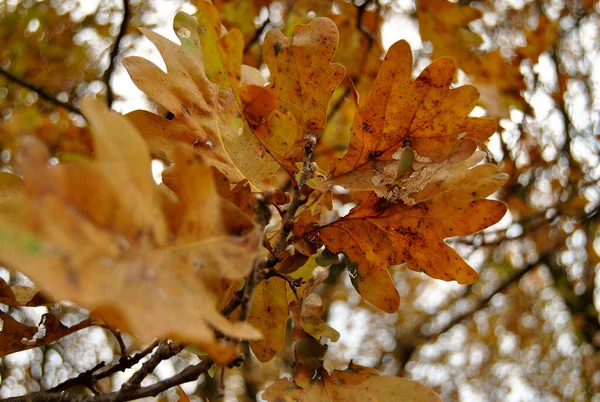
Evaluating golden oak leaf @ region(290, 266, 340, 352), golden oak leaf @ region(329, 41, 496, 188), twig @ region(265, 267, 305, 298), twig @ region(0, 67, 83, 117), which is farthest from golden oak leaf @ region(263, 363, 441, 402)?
twig @ region(0, 67, 83, 117)

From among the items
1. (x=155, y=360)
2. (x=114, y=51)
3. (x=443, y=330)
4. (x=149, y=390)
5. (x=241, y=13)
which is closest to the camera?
(x=149, y=390)

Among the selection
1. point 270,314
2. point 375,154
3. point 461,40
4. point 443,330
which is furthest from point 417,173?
point 443,330

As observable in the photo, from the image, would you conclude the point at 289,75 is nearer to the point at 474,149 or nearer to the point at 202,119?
the point at 202,119

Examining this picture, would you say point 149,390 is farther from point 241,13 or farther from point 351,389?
point 241,13

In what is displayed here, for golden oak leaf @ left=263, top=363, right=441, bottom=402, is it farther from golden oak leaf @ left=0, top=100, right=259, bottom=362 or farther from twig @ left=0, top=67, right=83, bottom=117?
twig @ left=0, top=67, right=83, bottom=117

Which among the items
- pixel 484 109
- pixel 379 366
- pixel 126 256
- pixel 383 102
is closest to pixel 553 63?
pixel 484 109

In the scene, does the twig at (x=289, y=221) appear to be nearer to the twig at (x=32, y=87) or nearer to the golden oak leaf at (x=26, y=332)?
the golden oak leaf at (x=26, y=332)
